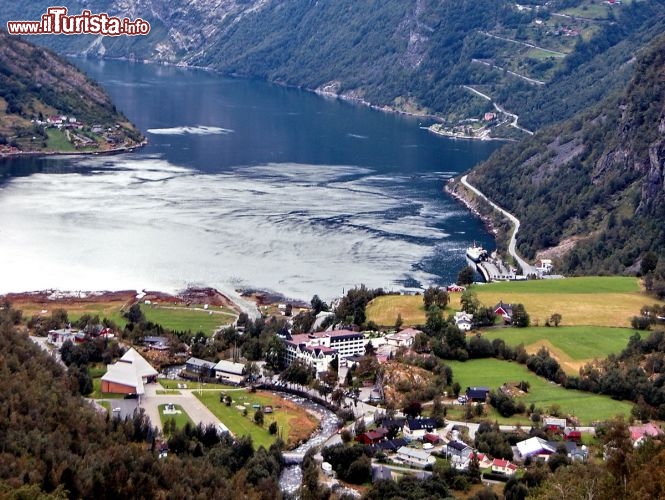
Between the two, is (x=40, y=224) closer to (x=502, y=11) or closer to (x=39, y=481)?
(x=39, y=481)

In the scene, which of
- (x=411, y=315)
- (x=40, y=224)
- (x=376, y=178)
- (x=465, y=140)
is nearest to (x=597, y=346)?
(x=411, y=315)

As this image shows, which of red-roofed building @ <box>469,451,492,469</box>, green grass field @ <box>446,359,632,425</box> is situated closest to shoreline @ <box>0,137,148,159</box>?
green grass field @ <box>446,359,632,425</box>

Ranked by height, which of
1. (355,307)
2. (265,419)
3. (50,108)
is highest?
(50,108)

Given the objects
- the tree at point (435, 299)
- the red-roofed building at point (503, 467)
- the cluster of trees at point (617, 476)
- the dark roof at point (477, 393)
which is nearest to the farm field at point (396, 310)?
the tree at point (435, 299)

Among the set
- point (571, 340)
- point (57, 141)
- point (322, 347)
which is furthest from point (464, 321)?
point (57, 141)

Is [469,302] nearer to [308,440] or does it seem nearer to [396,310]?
[396,310]

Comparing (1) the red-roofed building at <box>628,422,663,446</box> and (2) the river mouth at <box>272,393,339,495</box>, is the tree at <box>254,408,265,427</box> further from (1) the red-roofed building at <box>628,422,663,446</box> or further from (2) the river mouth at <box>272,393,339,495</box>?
(1) the red-roofed building at <box>628,422,663,446</box>
